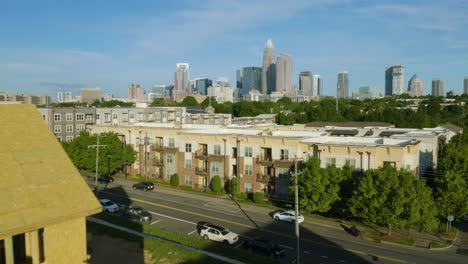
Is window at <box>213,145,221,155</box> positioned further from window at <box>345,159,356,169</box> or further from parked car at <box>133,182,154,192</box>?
window at <box>345,159,356,169</box>

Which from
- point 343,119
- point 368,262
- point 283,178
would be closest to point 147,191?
point 283,178

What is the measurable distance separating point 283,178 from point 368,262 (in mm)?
19574

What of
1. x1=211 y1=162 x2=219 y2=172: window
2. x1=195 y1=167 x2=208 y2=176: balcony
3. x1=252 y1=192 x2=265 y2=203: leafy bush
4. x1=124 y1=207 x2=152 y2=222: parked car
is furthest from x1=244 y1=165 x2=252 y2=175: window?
x1=124 y1=207 x2=152 y2=222: parked car

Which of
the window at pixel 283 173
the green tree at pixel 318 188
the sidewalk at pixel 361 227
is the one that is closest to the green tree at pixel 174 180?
the sidewalk at pixel 361 227

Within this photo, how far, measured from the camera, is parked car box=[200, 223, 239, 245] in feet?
118

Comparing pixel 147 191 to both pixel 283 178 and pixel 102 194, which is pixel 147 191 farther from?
pixel 283 178

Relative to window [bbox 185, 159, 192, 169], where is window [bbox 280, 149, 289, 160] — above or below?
above

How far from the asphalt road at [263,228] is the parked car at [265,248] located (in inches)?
31.6

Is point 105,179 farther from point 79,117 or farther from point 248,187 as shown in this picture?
point 79,117

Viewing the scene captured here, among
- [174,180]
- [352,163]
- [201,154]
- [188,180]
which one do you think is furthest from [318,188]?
[174,180]

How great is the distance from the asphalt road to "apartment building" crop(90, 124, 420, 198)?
4587 millimetres

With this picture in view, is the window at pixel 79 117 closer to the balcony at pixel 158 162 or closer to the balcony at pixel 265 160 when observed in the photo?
the balcony at pixel 158 162

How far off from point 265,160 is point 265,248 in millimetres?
21374

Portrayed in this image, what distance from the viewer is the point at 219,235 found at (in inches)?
1425
